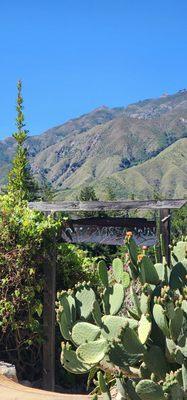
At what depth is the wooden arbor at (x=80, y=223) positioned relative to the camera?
634 centimetres

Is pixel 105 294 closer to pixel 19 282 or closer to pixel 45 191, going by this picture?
Answer: pixel 19 282

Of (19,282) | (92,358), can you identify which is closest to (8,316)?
(19,282)

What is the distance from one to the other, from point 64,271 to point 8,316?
39.5 inches

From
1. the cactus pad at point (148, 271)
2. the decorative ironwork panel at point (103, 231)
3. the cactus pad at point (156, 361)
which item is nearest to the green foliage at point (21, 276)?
the decorative ironwork panel at point (103, 231)

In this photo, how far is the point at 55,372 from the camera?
264 inches

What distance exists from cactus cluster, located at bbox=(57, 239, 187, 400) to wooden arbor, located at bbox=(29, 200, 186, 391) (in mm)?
2208

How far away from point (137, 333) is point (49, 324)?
3.14m

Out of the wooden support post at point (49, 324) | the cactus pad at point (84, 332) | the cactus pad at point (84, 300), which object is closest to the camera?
the cactus pad at point (84, 332)

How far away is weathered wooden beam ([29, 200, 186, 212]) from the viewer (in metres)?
6.98

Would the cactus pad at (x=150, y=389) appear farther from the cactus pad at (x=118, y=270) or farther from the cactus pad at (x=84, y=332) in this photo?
the cactus pad at (x=118, y=270)

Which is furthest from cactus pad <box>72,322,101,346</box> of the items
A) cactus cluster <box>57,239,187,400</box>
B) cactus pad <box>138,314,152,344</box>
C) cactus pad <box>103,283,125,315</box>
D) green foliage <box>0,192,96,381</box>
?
green foliage <box>0,192,96,381</box>

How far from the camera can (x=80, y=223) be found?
798cm

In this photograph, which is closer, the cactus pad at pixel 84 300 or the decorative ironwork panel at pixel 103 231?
the cactus pad at pixel 84 300

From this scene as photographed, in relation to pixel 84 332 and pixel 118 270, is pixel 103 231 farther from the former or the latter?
pixel 84 332
